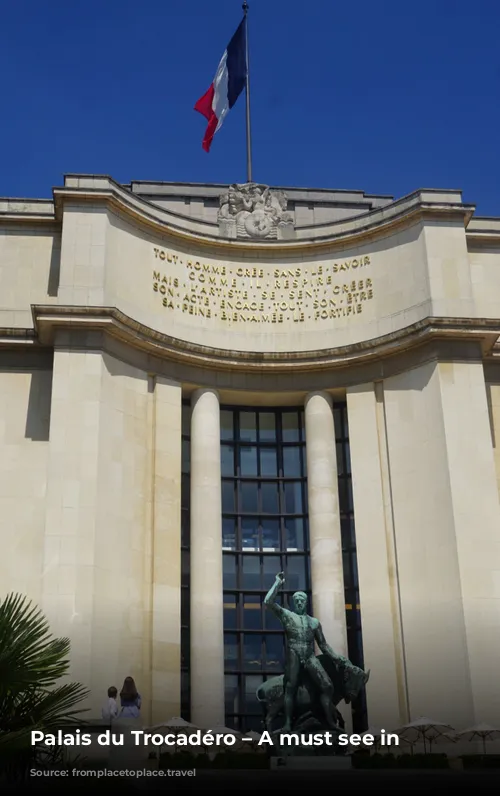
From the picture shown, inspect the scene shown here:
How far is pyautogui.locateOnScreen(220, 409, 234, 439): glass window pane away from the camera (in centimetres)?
3531

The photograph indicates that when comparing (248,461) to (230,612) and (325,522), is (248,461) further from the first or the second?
(230,612)

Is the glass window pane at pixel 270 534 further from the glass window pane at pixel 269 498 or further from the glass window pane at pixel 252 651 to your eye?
the glass window pane at pixel 252 651

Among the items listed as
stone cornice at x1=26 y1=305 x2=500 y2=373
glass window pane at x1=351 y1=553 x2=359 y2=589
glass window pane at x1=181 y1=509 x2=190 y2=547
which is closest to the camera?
stone cornice at x1=26 y1=305 x2=500 y2=373

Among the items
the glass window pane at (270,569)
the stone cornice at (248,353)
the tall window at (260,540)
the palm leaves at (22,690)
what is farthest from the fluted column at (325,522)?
the palm leaves at (22,690)

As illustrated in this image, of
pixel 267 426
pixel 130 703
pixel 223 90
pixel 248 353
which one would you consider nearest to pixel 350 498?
pixel 267 426

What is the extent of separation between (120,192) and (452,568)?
1615 centimetres

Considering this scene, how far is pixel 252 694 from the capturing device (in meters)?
31.8

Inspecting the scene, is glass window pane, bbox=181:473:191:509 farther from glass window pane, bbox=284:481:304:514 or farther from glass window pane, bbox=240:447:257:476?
glass window pane, bbox=284:481:304:514

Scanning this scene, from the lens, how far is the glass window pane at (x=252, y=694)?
103 feet

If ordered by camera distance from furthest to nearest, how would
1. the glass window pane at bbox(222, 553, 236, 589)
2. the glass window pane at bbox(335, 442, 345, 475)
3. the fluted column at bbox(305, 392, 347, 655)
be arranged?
the glass window pane at bbox(335, 442, 345, 475) < the glass window pane at bbox(222, 553, 236, 589) < the fluted column at bbox(305, 392, 347, 655)

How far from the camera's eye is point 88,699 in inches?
1077

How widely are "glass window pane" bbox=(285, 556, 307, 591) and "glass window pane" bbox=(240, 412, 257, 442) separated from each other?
4.41m

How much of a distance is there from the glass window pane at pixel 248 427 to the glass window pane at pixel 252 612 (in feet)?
18.1

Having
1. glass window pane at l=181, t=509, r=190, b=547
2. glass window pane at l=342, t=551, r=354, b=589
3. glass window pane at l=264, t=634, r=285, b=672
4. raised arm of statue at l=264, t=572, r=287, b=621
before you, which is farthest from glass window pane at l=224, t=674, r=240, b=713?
raised arm of statue at l=264, t=572, r=287, b=621
